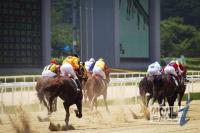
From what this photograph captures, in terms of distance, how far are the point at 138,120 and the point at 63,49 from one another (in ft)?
197

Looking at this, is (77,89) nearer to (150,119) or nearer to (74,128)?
(74,128)

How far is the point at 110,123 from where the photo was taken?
17609 millimetres

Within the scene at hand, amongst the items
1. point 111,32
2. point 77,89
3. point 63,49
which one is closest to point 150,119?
point 77,89

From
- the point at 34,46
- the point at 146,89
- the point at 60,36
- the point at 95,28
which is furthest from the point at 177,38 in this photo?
the point at 146,89

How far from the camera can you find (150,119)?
1864 centimetres

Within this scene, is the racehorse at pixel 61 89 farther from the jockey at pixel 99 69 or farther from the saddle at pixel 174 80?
the jockey at pixel 99 69

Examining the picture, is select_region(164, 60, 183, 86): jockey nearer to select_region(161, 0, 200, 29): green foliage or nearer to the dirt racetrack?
the dirt racetrack

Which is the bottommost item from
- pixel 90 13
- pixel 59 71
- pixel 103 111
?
pixel 103 111

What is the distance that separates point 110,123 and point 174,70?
3482 millimetres

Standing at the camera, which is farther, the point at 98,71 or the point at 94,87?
the point at 98,71

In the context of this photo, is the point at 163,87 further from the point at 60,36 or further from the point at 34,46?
the point at 60,36

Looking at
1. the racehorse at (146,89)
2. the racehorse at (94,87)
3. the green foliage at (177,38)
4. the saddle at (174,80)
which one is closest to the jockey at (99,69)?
the racehorse at (94,87)

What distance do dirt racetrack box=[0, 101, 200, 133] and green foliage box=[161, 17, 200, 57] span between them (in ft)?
198

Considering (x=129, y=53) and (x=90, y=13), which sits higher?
(x=90, y=13)
